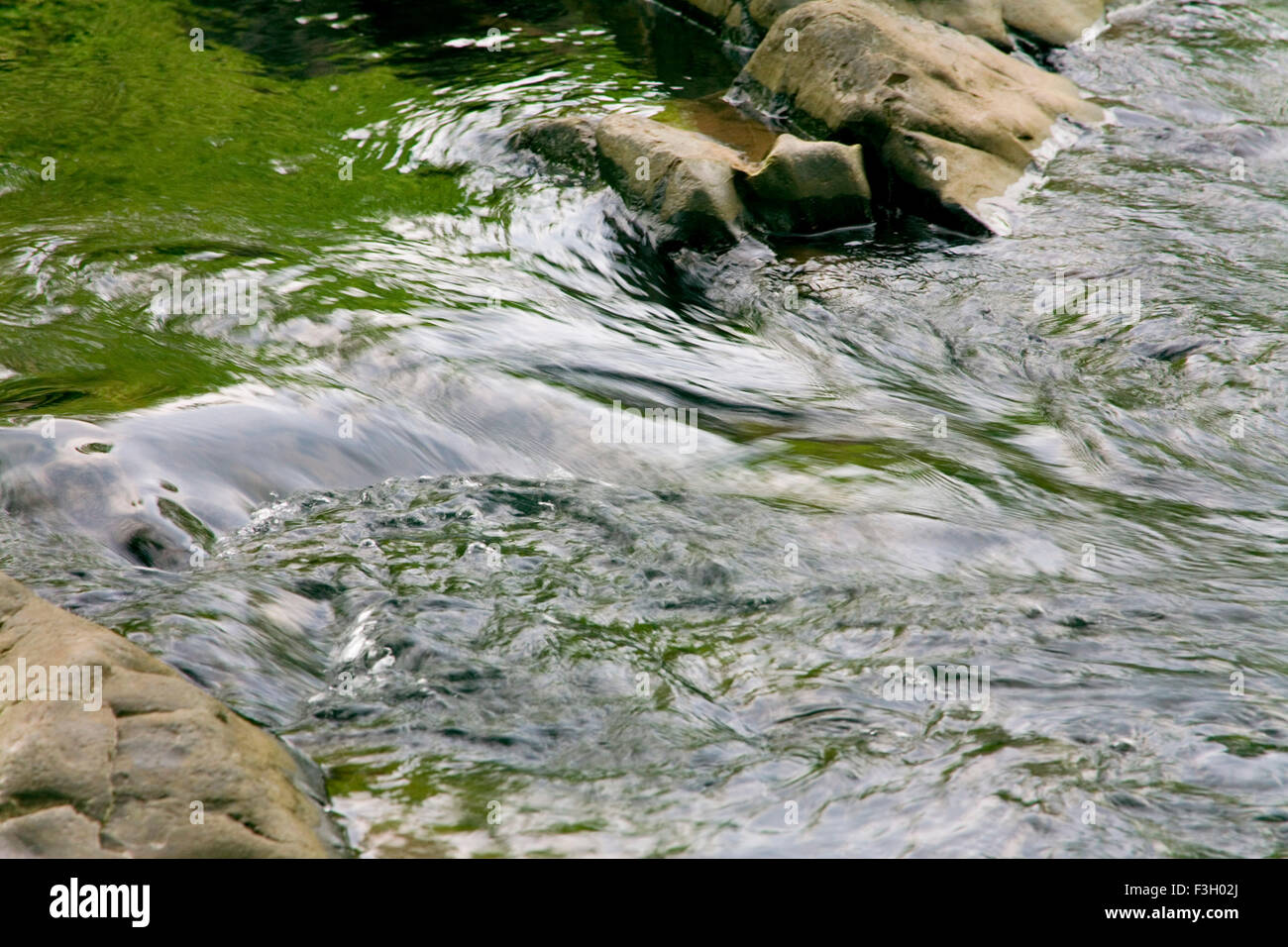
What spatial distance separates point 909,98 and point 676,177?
2087 mm

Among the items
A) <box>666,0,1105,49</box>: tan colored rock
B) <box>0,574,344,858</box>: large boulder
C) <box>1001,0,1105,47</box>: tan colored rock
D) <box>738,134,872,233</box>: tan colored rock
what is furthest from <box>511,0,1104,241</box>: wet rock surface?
<box>0,574,344,858</box>: large boulder

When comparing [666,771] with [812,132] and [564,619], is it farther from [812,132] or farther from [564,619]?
[812,132]

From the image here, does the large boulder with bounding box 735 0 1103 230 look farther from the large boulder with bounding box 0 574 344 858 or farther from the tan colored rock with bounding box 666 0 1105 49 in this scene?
the large boulder with bounding box 0 574 344 858

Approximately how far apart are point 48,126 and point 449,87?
11.2ft

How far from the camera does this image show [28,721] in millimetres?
2963

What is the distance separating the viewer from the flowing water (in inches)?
140

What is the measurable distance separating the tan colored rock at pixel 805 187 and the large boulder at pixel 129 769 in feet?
20.7

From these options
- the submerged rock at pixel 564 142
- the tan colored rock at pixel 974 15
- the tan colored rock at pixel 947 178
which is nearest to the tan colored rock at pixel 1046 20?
the tan colored rock at pixel 974 15

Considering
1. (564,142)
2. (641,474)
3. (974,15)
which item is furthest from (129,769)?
(974,15)

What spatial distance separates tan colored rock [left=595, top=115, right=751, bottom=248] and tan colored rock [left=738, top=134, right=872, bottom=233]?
0.64ft

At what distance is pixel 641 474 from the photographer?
553 cm

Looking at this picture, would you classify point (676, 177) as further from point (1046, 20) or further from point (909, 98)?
point (1046, 20)

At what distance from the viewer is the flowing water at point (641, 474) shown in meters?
3.56
